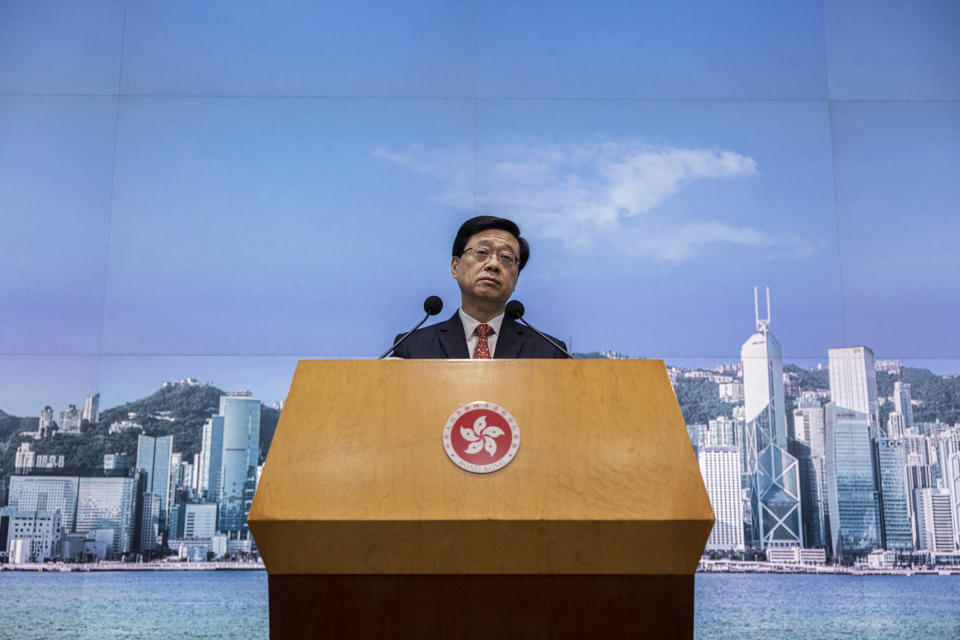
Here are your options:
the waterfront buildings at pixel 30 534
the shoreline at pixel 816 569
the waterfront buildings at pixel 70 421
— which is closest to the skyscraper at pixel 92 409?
the waterfront buildings at pixel 70 421

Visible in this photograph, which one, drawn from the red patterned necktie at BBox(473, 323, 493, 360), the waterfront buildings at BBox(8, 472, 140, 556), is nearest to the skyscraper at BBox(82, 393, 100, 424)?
the waterfront buildings at BBox(8, 472, 140, 556)

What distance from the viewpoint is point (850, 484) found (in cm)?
336

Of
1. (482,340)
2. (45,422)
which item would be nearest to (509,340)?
(482,340)

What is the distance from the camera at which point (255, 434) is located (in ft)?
11.1

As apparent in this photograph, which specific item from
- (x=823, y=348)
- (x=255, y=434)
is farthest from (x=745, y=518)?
(x=255, y=434)

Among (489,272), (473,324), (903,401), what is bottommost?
(903,401)

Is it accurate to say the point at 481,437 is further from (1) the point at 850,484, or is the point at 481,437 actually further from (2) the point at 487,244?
(1) the point at 850,484

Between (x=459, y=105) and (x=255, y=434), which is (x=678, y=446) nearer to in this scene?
(x=255, y=434)

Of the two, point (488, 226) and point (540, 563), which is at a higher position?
point (488, 226)

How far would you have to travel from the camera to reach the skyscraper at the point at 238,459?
10.9ft

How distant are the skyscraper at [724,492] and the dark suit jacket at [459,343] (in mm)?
1408

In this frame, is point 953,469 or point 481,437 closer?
point 481,437

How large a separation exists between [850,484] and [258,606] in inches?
100

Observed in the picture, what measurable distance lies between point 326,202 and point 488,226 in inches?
62.5
